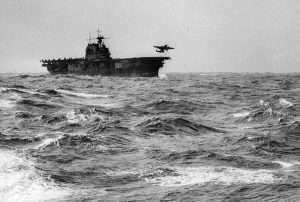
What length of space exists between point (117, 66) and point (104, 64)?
11.7 feet

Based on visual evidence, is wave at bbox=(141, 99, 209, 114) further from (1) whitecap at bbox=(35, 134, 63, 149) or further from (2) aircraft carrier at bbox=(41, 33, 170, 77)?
(2) aircraft carrier at bbox=(41, 33, 170, 77)

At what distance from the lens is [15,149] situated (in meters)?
14.3

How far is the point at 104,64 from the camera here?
86.6 m

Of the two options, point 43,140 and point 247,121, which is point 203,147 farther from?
point 247,121

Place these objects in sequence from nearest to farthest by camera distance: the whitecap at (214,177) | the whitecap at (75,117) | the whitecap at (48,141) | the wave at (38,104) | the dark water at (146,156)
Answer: the dark water at (146,156)
the whitecap at (214,177)
the whitecap at (48,141)
the whitecap at (75,117)
the wave at (38,104)

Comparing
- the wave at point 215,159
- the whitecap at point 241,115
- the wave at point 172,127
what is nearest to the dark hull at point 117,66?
the whitecap at point 241,115

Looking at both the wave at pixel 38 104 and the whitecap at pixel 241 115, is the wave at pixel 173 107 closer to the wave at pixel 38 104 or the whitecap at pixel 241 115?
the whitecap at pixel 241 115

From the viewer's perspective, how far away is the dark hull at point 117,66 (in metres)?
81.4

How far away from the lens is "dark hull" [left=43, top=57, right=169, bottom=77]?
3206 inches

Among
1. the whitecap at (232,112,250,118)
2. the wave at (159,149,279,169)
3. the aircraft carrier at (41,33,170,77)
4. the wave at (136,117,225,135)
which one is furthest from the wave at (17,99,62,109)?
the aircraft carrier at (41,33,170,77)

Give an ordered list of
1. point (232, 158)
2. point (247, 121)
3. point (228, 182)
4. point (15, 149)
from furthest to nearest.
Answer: point (247, 121) < point (15, 149) < point (232, 158) < point (228, 182)

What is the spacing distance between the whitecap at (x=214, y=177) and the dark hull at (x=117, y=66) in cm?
6810

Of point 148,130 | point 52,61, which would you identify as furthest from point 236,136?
point 52,61

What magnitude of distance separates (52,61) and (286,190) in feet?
309
